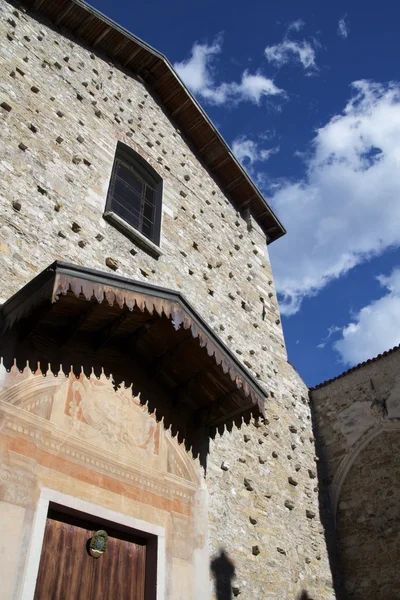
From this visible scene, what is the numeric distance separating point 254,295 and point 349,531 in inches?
152

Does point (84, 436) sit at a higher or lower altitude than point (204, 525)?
higher

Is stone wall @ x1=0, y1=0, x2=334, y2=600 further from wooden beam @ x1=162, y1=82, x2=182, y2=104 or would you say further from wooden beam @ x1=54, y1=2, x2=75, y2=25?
wooden beam @ x1=162, y1=82, x2=182, y2=104

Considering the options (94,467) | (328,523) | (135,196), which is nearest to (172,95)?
(135,196)

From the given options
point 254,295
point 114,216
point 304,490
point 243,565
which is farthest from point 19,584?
point 254,295

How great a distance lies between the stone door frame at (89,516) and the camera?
385 cm

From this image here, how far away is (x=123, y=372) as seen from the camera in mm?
5484

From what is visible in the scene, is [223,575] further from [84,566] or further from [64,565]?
[64,565]

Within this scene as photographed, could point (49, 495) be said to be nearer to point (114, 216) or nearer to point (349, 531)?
point (114, 216)

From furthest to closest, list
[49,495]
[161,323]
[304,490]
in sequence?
1. [304,490]
2. [161,323]
3. [49,495]

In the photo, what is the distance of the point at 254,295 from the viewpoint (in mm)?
9117

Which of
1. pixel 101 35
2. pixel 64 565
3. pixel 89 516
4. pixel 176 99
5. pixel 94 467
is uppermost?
pixel 176 99

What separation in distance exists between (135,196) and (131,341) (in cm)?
309

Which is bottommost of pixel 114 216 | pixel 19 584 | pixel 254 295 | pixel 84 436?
pixel 19 584

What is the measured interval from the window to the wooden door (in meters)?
3.57
